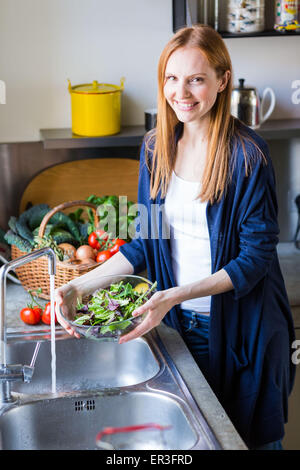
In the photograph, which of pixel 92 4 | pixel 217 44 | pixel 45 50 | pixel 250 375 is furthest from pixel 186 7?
pixel 250 375

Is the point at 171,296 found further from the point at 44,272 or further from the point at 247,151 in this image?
the point at 44,272

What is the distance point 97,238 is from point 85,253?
0.28 feet

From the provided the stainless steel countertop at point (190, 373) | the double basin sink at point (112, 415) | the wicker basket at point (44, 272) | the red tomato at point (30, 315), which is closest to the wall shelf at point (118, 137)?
the wicker basket at point (44, 272)

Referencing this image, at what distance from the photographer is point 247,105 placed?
2.25m

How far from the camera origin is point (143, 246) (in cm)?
161

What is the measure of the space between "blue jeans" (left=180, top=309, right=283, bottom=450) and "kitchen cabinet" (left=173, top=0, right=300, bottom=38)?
1.04 metres

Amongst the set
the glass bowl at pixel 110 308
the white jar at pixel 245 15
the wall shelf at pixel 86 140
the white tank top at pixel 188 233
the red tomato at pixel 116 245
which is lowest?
the red tomato at pixel 116 245

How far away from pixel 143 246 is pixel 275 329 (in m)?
0.39

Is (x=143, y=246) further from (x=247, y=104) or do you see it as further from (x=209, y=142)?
(x=247, y=104)

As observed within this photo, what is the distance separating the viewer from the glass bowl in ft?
4.35

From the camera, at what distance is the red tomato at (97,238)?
1.97m

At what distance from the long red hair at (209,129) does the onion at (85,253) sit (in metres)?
0.43

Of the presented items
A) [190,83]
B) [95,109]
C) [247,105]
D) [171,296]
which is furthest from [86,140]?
[171,296]

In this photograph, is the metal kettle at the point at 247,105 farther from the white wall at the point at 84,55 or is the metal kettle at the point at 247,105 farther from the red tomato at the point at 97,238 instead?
the red tomato at the point at 97,238
